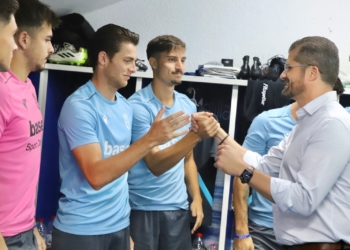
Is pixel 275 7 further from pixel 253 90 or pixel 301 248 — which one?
pixel 301 248

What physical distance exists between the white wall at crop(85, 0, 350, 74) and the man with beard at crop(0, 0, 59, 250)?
1873 millimetres

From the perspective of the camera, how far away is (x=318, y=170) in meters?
1.82

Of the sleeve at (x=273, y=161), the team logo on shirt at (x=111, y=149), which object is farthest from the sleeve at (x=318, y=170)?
the team logo on shirt at (x=111, y=149)

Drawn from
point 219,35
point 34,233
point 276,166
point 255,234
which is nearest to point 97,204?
point 34,233

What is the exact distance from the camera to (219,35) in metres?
3.73

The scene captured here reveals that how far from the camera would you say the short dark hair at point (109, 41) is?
2385mm

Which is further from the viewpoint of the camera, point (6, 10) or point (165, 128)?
point (165, 128)

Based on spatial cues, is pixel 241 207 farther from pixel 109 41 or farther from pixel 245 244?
pixel 109 41

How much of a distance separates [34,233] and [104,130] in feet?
1.79

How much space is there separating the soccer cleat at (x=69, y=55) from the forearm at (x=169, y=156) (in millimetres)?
1148

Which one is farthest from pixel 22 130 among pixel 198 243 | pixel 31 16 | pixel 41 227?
pixel 198 243

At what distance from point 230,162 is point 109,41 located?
0.90m

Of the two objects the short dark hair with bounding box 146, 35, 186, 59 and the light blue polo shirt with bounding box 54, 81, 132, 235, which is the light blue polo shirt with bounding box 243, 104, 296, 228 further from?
the light blue polo shirt with bounding box 54, 81, 132, 235

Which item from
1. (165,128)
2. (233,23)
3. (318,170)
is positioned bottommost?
(318,170)
